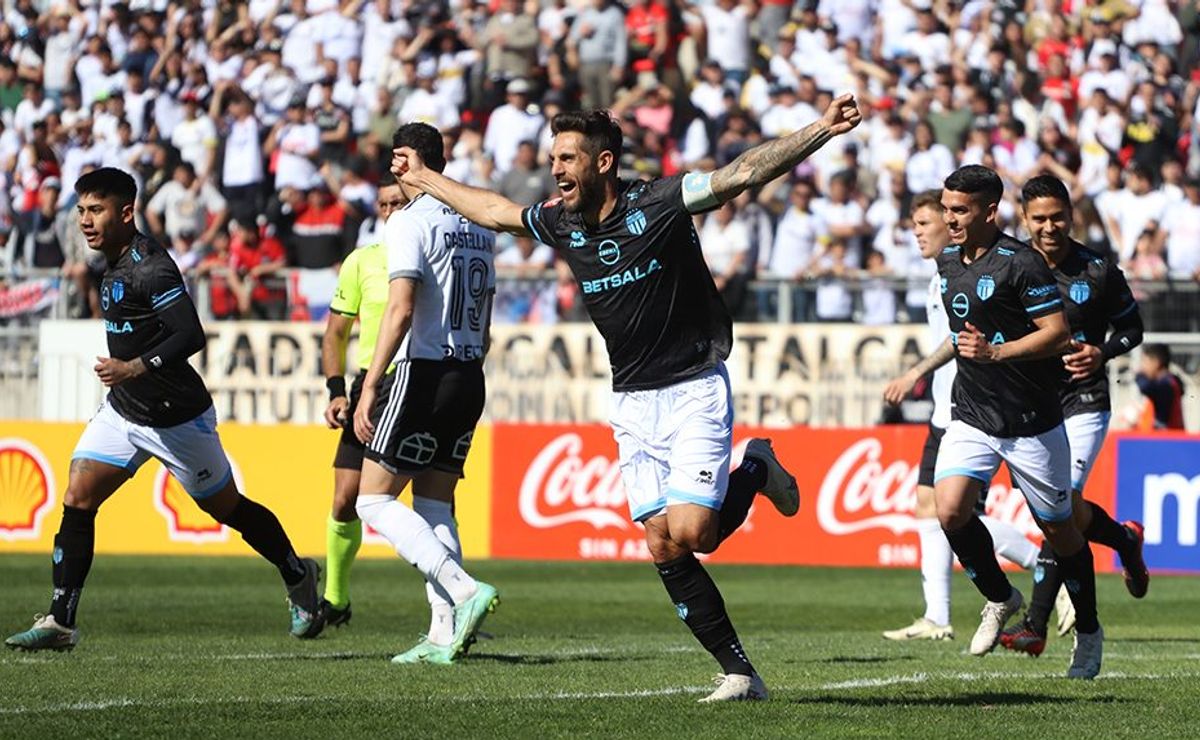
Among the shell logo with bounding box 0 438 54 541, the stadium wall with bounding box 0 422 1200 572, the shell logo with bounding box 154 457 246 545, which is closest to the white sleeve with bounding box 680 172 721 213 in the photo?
the stadium wall with bounding box 0 422 1200 572

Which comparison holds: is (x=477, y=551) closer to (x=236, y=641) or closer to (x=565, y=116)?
(x=236, y=641)

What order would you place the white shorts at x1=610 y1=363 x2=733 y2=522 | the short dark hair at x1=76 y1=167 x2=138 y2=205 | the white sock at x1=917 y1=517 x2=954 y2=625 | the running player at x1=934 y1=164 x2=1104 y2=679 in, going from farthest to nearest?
the white sock at x1=917 y1=517 x2=954 y2=625
the short dark hair at x1=76 y1=167 x2=138 y2=205
the running player at x1=934 y1=164 x2=1104 y2=679
the white shorts at x1=610 y1=363 x2=733 y2=522

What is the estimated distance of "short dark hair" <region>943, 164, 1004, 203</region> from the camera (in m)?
9.87

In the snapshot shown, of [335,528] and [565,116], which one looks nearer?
[565,116]

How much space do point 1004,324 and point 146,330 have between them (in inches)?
169

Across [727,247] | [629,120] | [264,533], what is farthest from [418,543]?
[629,120]

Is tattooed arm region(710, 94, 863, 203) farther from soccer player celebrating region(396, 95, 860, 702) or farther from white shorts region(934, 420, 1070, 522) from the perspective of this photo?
white shorts region(934, 420, 1070, 522)

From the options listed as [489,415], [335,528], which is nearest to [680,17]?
[489,415]

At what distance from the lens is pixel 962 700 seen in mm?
9086

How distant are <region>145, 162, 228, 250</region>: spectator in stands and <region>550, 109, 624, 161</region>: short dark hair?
55.7 feet

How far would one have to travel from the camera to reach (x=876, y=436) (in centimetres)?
1942

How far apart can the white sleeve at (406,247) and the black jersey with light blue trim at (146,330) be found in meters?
1.05

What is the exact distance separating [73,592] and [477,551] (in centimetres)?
982

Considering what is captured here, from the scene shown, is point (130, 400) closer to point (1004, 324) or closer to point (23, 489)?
point (1004, 324)
